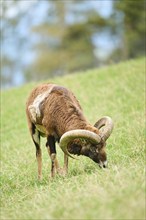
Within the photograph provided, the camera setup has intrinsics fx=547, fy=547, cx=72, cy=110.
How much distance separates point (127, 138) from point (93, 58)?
41646mm

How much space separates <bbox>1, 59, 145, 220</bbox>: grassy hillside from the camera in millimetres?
6699

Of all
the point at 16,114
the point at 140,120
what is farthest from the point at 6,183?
the point at 16,114

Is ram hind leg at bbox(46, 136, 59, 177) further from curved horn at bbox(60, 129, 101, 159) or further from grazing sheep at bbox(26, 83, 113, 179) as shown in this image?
curved horn at bbox(60, 129, 101, 159)

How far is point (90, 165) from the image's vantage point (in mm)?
11156

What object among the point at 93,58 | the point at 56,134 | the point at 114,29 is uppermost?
the point at 56,134

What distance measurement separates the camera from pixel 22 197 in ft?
30.2

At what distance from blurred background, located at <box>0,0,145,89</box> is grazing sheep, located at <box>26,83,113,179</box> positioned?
1417 inches

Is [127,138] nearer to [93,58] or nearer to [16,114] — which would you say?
[16,114]

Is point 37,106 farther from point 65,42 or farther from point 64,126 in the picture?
point 65,42

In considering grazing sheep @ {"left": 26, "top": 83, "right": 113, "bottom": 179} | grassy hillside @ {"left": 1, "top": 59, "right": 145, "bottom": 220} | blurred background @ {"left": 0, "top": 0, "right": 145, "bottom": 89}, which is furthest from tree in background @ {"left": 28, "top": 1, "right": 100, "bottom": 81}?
grazing sheep @ {"left": 26, "top": 83, "right": 113, "bottom": 179}

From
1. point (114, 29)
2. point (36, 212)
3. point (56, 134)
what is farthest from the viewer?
point (114, 29)

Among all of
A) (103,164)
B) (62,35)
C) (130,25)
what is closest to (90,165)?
(103,164)

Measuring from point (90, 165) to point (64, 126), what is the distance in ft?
3.81

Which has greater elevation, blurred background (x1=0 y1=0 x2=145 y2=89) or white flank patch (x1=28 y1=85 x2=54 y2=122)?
white flank patch (x1=28 y1=85 x2=54 y2=122)
